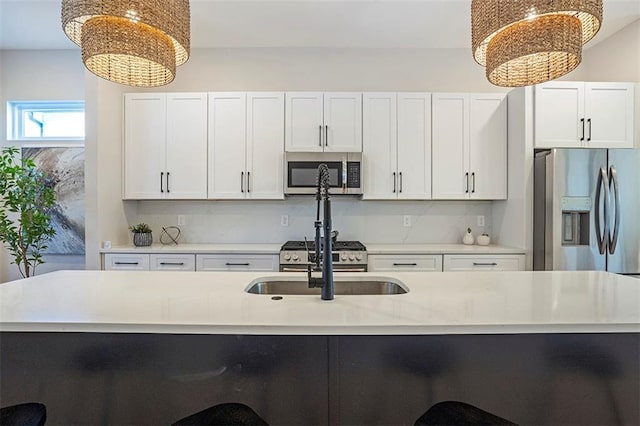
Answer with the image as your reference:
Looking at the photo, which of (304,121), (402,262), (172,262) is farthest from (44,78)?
(402,262)

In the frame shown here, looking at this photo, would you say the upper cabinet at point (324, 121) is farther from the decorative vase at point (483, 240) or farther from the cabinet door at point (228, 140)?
the decorative vase at point (483, 240)

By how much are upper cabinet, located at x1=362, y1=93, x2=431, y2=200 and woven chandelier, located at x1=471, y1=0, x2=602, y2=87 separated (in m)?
1.62

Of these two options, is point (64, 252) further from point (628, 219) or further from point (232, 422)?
point (628, 219)

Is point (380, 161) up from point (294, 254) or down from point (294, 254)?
up

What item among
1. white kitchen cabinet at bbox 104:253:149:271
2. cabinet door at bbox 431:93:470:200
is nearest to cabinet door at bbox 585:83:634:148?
cabinet door at bbox 431:93:470:200

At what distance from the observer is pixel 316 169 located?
10.7ft

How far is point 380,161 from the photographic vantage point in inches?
131

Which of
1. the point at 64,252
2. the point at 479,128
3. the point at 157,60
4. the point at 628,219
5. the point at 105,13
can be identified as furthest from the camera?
the point at 64,252

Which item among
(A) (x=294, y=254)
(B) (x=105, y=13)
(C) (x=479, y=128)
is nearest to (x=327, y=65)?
(C) (x=479, y=128)

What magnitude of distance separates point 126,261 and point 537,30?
3.39 metres

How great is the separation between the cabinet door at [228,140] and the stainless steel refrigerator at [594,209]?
8.95ft

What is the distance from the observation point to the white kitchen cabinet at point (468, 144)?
331 centimetres

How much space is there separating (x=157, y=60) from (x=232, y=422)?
1521 mm

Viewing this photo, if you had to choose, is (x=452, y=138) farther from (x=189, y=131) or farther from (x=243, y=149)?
(x=189, y=131)
